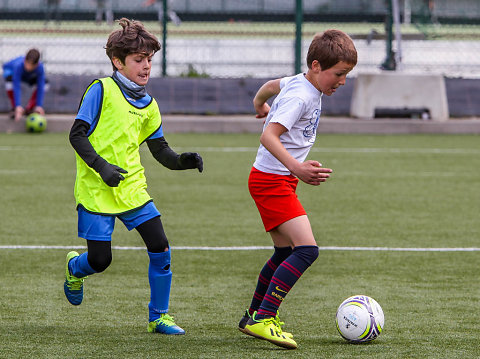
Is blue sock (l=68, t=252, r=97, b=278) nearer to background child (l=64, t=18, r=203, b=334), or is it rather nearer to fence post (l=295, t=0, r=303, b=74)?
background child (l=64, t=18, r=203, b=334)

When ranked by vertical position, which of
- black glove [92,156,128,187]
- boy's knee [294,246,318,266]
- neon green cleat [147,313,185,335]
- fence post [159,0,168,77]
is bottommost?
fence post [159,0,168,77]

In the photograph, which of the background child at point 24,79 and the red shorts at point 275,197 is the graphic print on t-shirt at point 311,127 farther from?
the background child at point 24,79

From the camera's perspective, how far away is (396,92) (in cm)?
1684

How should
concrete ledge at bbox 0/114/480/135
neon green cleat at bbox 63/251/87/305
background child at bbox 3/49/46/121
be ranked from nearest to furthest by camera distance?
neon green cleat at bbox 63/251/87/305 < background child at bbox 3/49/46/121 < concrete ledge at bbox 0/114/480/135

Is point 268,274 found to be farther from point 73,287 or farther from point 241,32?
point 241,32

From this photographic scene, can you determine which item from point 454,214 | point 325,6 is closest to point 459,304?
point 454,214

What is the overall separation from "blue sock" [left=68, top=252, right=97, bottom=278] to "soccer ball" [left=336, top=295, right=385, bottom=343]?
1.33 m

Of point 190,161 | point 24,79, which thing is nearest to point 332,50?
point 190,161

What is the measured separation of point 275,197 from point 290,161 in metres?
0.38

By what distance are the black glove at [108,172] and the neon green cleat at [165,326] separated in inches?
32.7

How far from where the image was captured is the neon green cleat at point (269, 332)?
180 inches

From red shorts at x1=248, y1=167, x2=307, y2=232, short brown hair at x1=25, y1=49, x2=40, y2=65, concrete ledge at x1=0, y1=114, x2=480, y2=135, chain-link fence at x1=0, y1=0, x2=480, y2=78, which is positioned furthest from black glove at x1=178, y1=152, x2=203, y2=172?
chain-link fence at x1=0, y1=0, x2=480, y2=78

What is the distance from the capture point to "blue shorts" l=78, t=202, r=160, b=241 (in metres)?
4.83

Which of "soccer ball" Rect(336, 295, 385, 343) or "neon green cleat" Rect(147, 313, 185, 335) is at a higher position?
"soccer ball" Rect(336, 295, 385, 343)
